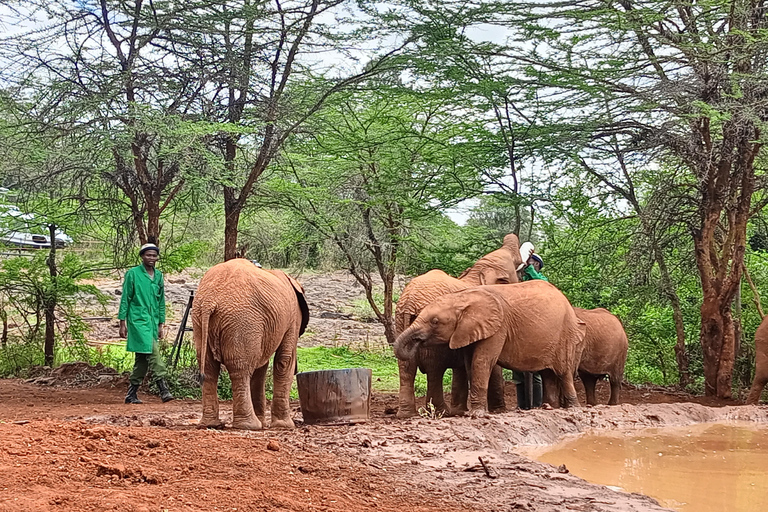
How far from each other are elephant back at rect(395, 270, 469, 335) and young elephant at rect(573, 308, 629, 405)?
2.43m

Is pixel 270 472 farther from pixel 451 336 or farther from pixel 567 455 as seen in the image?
pixel 451 336

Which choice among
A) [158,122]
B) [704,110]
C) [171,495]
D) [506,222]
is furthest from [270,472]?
[506,222]

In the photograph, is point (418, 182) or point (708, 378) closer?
point (708, 378)

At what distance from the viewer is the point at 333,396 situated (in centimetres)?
867

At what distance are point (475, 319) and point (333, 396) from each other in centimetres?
218

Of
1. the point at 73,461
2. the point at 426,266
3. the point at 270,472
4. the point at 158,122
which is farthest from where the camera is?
the point at 426,266

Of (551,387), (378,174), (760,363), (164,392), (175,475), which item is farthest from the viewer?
(378,174)

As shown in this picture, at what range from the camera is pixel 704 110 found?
462 inches

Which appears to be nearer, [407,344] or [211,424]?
[211,424]

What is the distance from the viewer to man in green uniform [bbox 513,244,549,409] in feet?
38.4

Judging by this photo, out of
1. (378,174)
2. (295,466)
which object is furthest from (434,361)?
(378,174)

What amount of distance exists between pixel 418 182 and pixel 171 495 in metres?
12.3

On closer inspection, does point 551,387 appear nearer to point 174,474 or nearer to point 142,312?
point 142,312

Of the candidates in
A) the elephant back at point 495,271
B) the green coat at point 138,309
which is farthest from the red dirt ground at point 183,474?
the elephant back at point 495,271
